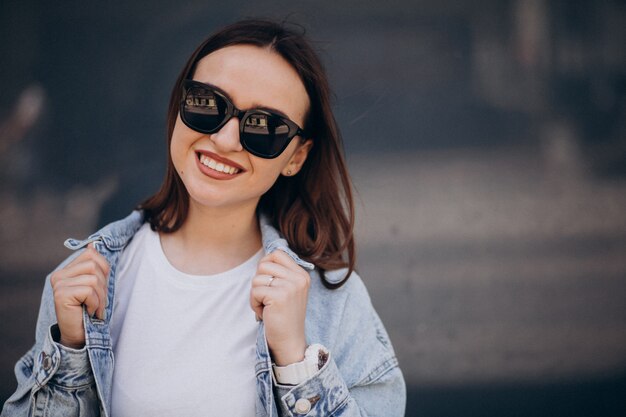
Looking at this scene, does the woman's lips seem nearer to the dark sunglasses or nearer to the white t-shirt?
the dark sunglasses

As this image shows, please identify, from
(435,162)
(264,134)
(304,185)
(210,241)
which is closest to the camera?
(264,134)

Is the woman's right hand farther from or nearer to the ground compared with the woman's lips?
nearer to the ground

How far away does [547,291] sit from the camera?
2381mm

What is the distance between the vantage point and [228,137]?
144 cm

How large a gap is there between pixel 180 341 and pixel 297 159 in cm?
58

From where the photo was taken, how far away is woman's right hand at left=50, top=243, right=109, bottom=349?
1.36 metres

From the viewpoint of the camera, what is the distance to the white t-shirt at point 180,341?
56.3 inches

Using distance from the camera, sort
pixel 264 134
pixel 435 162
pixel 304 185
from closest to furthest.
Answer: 1. pixel 264 134
2. pixel 304 185
3. pixel 435 162

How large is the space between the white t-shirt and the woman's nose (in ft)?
1.09

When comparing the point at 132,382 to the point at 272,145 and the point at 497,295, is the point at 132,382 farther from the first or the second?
the point at 497,295

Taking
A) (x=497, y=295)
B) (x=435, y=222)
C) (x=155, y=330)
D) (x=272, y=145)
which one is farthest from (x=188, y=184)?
(x=497, y=295)

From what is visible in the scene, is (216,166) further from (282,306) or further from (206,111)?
(282,306)

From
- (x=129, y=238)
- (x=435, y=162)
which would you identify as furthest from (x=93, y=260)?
(x=435, y=162)

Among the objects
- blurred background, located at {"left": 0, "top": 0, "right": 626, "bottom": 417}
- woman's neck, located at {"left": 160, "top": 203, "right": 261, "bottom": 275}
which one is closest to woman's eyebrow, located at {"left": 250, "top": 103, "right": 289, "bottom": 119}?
woman's neck, located at {"left": 160, "top": 203, "right": 261, "bottom": 275}
